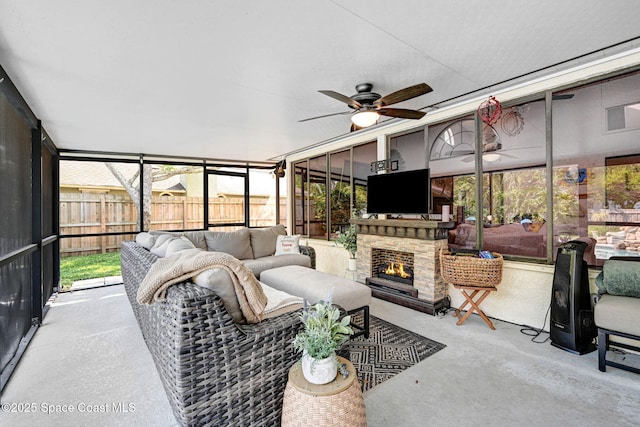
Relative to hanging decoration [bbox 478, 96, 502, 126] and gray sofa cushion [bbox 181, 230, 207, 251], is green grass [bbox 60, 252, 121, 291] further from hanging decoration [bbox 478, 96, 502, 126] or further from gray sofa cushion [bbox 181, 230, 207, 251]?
hanging decoration [bbox 478, 96, 502, 126]

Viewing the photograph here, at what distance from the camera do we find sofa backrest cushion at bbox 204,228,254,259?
4.42 m

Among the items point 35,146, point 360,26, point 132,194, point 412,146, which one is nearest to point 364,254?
point 412,146

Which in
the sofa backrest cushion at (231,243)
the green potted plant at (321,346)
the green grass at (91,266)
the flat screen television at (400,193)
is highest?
the flat screen television at (400,193)

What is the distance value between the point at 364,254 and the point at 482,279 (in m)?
1.73

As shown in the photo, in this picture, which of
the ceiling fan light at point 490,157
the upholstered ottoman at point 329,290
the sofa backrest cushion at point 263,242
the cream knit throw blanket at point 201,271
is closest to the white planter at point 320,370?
the cream knit throw blanket at point 201,271

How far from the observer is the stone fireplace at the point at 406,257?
3.50 meters

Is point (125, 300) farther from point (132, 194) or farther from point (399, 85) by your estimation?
point (399, 85)

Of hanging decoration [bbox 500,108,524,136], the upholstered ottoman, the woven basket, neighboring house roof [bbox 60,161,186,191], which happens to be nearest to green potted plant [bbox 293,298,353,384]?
the upholstered ottoman

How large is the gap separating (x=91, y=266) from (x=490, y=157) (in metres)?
7.10

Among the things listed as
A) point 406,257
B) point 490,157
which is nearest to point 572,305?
point 490,157

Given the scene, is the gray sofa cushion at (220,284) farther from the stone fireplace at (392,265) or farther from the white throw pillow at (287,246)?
the white throw pillow at (287,246)

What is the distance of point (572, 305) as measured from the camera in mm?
2461

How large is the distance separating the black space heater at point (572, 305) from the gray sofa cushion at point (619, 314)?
21 cm

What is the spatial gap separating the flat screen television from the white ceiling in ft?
2.91
